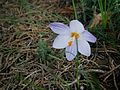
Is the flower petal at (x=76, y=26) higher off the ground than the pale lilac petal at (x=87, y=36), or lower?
higher

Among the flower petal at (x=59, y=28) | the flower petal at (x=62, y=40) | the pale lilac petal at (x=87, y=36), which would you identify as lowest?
the flower petal at (x=62, y=40)

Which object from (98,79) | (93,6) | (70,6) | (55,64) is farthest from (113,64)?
(70,6)

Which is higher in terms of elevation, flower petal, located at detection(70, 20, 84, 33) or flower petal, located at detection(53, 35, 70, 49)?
flower petal, located at detection(70, 20, 84, 33)

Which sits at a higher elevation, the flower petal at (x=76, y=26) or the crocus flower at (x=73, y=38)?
the flower petal at (x=76, y=26)

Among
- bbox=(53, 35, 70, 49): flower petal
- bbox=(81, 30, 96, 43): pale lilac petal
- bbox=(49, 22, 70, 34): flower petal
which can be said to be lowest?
bbox=(53, 35, 70, 49): flower petal

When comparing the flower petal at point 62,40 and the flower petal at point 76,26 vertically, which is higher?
the flower petal at point 76,26

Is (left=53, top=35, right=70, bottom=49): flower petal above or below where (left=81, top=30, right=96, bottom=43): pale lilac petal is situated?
below
